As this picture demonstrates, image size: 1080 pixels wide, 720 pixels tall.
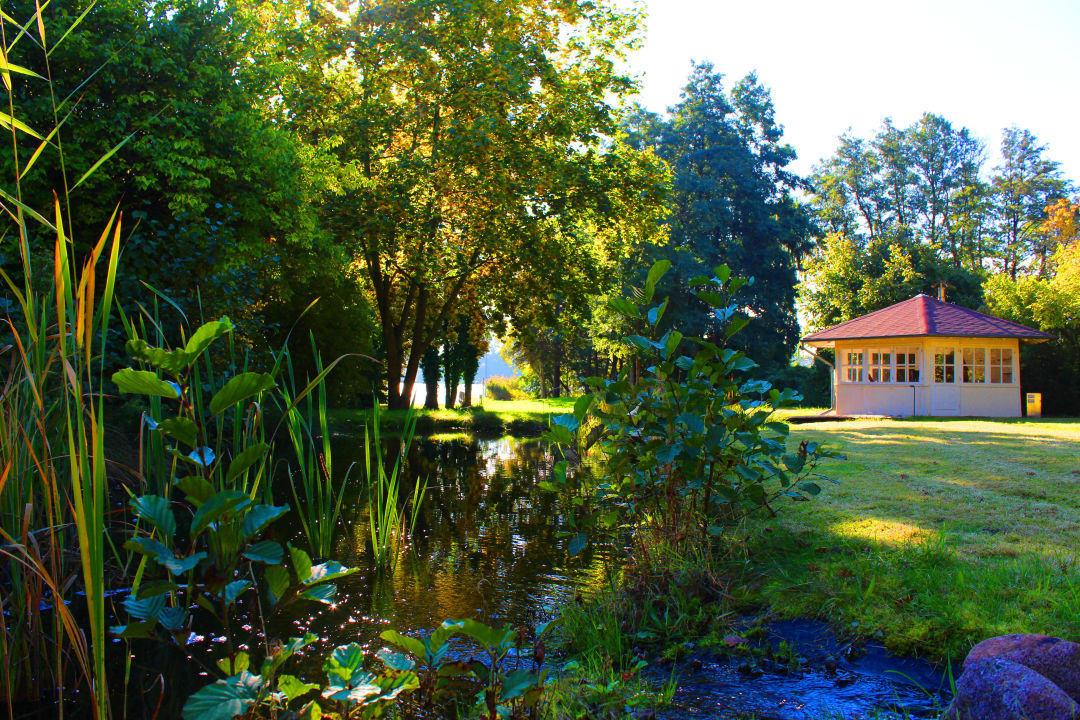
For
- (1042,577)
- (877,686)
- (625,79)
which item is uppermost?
(625,79)

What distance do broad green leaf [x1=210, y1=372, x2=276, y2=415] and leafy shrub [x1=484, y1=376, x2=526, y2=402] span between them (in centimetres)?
4621

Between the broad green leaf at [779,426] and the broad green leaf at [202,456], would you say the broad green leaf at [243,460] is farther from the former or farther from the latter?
the broad green leaf at [779,426]

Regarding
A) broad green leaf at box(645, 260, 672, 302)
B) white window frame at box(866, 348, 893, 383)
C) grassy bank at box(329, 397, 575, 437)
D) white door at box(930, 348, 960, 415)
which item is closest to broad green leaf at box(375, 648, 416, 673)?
broad green leaf at box(645, 260, 672, 302)

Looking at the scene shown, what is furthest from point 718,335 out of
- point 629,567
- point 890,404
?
point 629,567

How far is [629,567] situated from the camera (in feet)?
12.7

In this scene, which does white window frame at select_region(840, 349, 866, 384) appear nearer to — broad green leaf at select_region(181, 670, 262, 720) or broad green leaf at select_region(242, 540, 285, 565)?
broad green leaf at select_region(242, 540, 285, 565)

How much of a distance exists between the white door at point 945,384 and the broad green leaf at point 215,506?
2144cm

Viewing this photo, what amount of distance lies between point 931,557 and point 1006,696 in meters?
1.77

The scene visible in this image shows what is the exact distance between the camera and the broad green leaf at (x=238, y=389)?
172cm

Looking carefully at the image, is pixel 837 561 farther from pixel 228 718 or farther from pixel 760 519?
pixel 228 718

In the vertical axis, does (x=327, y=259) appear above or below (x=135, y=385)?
above

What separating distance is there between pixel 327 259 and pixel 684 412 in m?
11.7

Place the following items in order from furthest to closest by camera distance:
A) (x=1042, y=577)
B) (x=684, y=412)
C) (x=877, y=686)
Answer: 1. (x=684, y=412)
2. (x=1042, y=577)
3. (x=877, y=686)

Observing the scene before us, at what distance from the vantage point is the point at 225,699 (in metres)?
1.60
